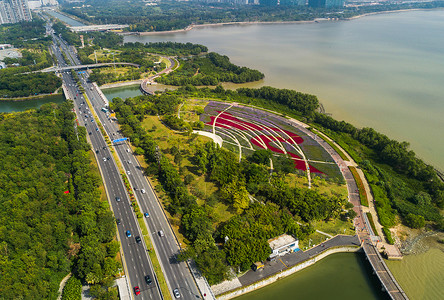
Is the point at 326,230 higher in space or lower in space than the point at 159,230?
lower

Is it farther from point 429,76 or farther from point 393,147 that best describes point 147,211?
point 429,76

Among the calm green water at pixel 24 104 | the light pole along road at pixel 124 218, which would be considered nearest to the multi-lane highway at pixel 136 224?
the light pole along road at pixel 124 218

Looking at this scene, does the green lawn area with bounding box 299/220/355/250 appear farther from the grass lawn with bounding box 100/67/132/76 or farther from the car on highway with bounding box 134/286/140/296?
the grass lawn with bounding box 100/67/132/76

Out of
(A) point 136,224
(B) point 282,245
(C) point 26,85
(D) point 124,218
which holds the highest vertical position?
(C) point 26,85

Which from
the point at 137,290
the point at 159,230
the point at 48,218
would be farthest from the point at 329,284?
the point at 48,218

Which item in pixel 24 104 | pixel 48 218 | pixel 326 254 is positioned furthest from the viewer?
pixel 24 104

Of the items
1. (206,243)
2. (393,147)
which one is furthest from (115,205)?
(393,147)

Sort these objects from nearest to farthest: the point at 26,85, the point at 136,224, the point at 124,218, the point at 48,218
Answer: the point at 48,218 → the point at 136,224 → the point at 124,218 → the point at 26,85

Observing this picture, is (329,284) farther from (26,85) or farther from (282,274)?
(26,85)
